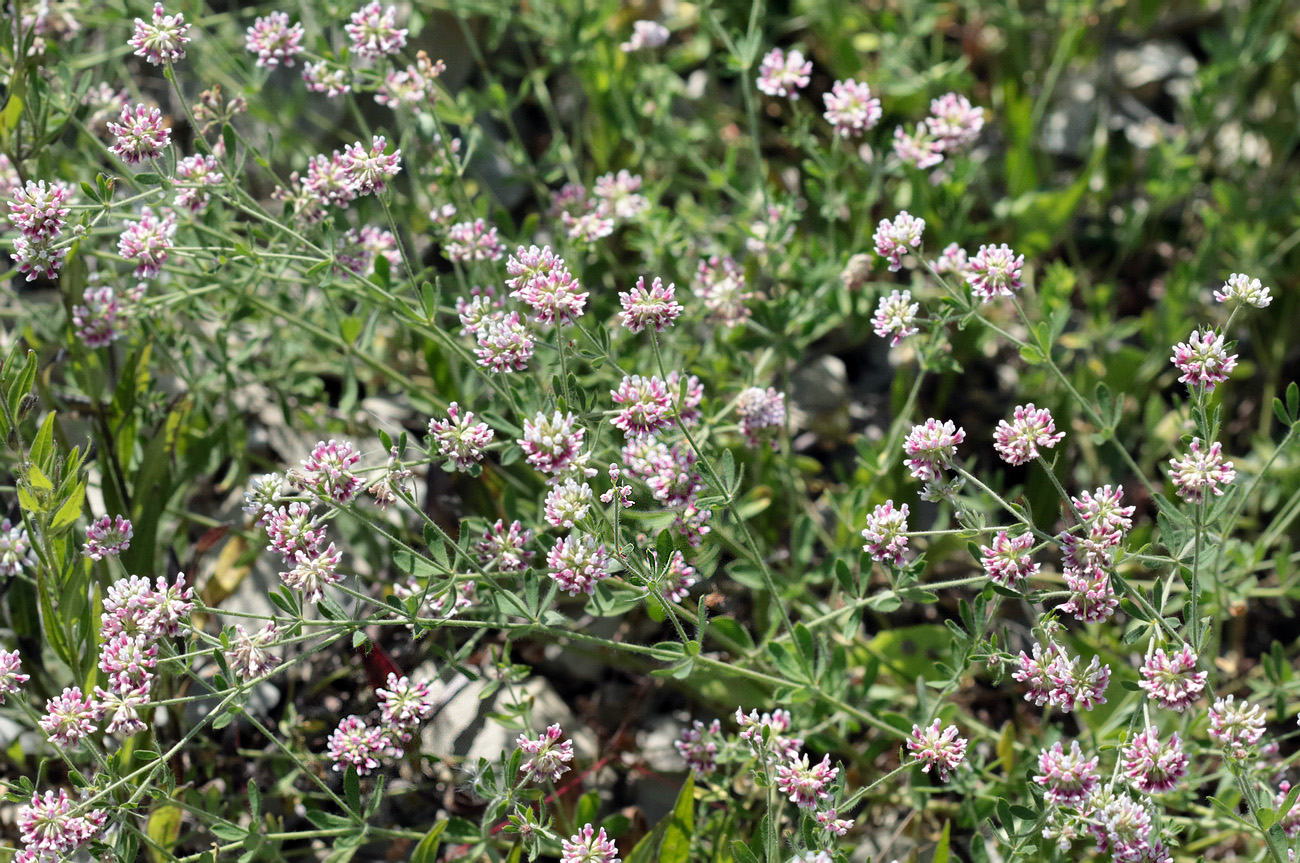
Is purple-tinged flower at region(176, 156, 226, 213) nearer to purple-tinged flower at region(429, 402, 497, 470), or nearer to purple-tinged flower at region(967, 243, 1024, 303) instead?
purple-tinged flower at region(429, 402, 497, 470)

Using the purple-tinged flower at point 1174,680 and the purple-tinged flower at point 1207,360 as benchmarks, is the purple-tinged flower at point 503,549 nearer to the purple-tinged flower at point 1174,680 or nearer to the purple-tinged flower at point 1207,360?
the purple-tinged flower at point 1174,680

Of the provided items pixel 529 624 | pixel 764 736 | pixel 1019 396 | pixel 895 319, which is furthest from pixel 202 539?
→ pixel 1019 396

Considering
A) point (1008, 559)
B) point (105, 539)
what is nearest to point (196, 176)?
point (105, 539)

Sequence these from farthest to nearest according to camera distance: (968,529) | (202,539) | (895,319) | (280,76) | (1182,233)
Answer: (280,76)
(1182,233)
(202,539)
(895,319)
(968,529)

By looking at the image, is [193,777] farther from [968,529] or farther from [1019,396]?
[1019,396]

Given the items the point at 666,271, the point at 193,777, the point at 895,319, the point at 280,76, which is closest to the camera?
the point at 895,319

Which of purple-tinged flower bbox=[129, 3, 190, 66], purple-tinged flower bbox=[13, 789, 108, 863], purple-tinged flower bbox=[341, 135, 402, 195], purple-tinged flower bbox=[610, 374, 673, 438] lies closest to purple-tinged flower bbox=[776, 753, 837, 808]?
purple-tinged flower bbox=[610, 374, 673, 438]

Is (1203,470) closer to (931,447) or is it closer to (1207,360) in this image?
(1207,360)
